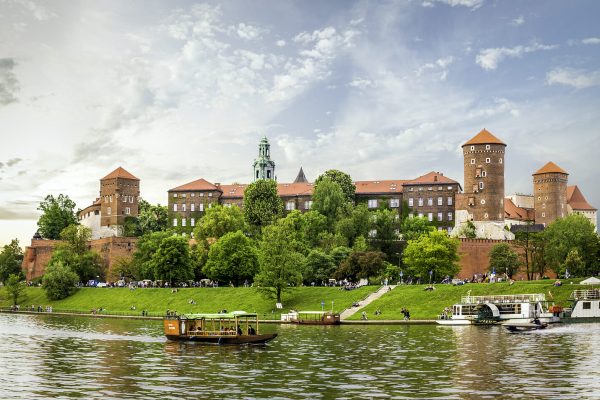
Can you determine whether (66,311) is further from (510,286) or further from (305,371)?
(305,371)

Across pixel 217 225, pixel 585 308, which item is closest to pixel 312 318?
pixel 585 308

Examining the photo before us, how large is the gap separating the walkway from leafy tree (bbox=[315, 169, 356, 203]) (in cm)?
5764

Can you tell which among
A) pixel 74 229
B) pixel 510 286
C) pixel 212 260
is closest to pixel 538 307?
pixel 510 286

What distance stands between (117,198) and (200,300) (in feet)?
198

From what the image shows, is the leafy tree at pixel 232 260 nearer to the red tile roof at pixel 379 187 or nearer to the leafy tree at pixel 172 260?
the leafy tree at pixel 172 260

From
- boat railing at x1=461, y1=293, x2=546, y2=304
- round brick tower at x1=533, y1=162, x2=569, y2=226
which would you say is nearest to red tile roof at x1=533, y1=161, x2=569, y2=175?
round brick tower at x1=533, y1=162, x2=569, y2=226

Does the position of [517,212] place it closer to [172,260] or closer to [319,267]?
[319,267]

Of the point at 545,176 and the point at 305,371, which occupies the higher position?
the point at 545,176

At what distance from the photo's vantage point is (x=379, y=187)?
147 meters

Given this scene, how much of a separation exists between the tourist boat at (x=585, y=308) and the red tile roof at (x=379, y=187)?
7625 centimetres

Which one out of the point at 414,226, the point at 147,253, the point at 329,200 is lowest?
the point at 147,253

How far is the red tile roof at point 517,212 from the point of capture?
144562mm

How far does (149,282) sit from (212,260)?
1184 cm

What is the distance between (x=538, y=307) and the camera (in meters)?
67.5
